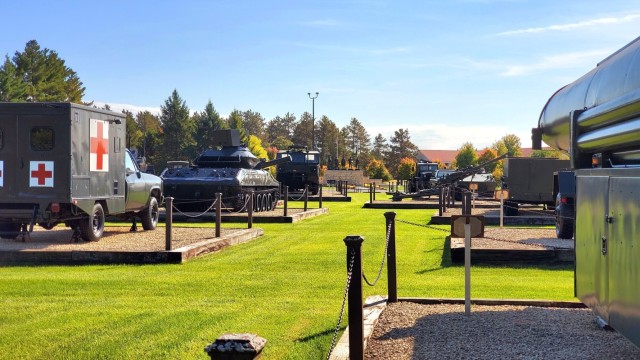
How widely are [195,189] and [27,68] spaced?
58.0 metres

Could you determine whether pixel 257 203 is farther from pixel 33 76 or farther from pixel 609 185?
pixel 33 76

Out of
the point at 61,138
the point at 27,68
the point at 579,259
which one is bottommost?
the point at 579,259

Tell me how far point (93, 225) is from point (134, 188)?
1956 millimetres

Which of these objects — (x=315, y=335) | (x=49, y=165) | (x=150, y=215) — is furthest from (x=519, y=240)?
(x=315, y=335)

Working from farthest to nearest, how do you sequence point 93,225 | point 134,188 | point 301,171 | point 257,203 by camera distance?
1. point 301,171
2. point 257,203
3. point 134,188
4. point 93,225

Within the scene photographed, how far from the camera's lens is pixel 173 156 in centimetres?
9962

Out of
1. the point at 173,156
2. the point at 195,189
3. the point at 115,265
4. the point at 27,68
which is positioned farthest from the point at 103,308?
the point at 173,156

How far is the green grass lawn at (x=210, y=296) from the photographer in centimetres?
647

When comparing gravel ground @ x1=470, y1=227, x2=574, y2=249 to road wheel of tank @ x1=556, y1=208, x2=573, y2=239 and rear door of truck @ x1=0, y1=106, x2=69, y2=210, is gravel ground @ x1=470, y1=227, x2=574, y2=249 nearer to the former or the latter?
road wheel of tank @ x1=556, y1=208, x2=573, y2=239

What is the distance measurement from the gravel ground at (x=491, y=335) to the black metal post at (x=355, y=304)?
1.35ft

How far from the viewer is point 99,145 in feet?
46.7

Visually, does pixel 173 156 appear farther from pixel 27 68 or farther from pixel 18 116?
pixel 18 116

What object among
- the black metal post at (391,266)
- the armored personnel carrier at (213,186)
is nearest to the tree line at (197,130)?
the armored personnel carrier at (213,186)

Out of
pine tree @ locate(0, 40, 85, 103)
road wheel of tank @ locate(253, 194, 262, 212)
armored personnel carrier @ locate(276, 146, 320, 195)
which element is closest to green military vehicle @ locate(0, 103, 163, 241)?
road wheel of tank @ locate(253, 194, 262, 212)
